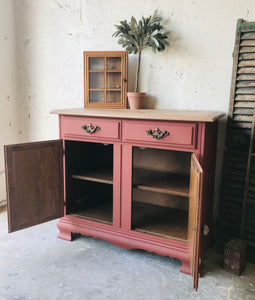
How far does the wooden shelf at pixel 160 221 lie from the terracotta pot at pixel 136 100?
87cm

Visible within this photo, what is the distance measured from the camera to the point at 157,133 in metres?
1.92

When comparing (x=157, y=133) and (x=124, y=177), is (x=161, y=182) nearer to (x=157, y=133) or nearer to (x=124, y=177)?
(x=124, y=177)

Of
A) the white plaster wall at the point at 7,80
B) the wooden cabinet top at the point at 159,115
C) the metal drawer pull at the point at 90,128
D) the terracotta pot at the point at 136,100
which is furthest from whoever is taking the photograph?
the white plaster wall at the point at 7,80

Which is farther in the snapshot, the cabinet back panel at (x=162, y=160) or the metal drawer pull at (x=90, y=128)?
the cabinet back panel at (x=162, y=160)

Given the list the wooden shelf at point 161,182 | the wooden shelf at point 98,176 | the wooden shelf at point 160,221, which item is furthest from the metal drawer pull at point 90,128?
the wooden shelf at point 160,221

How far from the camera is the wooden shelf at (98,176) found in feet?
7.38

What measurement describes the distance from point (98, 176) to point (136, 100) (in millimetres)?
680

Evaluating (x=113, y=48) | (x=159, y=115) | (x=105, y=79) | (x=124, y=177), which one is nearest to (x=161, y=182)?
(x=124, y=177)

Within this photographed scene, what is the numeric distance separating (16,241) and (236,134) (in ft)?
6.23

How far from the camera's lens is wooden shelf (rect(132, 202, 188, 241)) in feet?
6.88

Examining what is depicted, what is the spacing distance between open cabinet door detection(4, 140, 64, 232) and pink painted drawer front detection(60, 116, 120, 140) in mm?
130

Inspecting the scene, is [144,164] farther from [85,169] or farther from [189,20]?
[189,20]

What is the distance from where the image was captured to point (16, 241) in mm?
2365

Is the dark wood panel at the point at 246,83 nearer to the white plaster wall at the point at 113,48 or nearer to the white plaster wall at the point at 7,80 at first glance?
the white plaster wall at the point at 113,48
